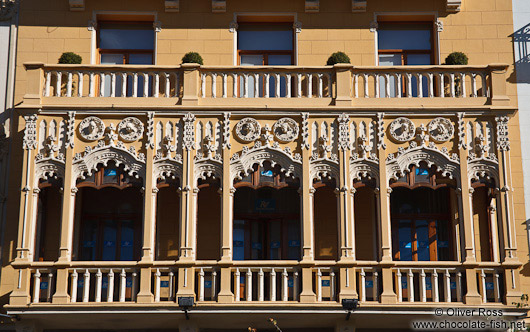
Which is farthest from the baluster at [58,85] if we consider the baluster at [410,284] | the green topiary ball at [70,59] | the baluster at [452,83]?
the baluster at [452,83]

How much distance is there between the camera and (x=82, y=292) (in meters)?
20.4

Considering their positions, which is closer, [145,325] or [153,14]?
[145,325]

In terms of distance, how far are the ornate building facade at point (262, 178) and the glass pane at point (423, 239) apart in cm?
4

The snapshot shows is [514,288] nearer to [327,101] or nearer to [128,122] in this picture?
[327,101]

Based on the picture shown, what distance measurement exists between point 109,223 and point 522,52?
11556 mm

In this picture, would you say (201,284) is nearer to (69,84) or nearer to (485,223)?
(69,84)

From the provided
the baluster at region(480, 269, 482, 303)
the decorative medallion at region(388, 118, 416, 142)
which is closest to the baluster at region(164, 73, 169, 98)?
the decorative medallion at region(388, 118, 416, 142)

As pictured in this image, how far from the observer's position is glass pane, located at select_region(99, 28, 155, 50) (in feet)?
78.2

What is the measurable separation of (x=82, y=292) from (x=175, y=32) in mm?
7413

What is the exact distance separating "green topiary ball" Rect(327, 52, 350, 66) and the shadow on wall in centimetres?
452

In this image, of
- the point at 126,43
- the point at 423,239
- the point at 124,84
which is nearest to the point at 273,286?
the point at 423,239

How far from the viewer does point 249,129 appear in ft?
69.7

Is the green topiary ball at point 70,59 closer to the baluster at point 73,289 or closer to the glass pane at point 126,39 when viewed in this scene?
the glass pane at point 126,39

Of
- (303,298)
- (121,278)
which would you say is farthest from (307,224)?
(121,278)
